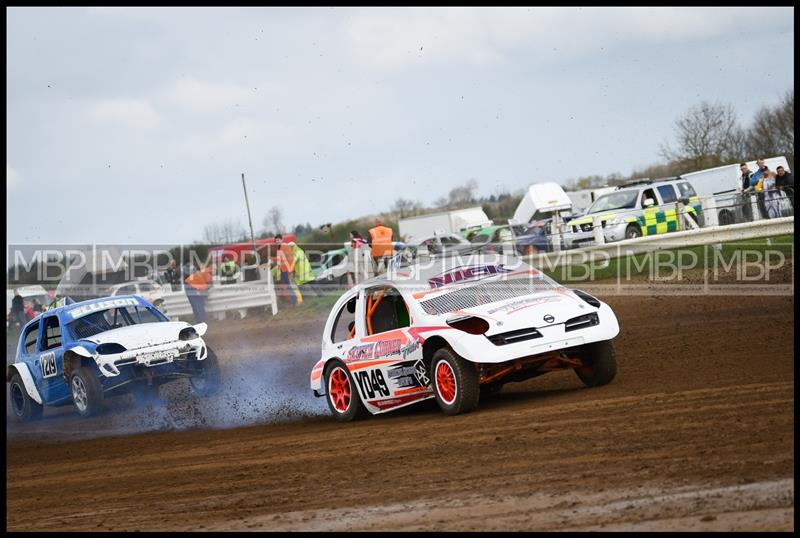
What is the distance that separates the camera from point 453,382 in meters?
8.95

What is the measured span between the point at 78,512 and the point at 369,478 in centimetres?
198

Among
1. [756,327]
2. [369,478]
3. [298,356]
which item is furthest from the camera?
[298,356]

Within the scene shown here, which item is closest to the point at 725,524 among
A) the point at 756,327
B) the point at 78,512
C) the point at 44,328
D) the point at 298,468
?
the point at 298,468

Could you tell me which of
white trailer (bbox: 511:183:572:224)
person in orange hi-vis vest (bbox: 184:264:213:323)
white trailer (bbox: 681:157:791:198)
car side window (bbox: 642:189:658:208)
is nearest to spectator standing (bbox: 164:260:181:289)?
person in orange hi-vis vest (bbox: 184:264:213:323)

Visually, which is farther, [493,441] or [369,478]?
[493,441]

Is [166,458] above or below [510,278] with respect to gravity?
below

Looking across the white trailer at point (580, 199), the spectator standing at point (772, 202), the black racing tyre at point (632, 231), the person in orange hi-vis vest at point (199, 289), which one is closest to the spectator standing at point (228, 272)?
the person in orange hi-vis vest at point (199, 289)

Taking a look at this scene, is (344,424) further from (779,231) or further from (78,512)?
(779,231)

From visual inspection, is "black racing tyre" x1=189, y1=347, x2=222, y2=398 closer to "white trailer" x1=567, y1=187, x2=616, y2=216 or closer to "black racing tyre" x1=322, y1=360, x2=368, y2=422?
"black racing tyre" x1=322, y1=360, x2=368, y2=422

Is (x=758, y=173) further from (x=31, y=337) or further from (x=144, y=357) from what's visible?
(x=31, y=337)

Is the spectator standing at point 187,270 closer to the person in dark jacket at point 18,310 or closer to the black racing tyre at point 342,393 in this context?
the person in dark jacket at point 18,310

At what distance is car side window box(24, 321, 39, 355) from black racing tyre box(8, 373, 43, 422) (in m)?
0.39

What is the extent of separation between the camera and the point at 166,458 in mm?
9148

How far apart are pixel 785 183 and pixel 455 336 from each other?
13683 millimetres
